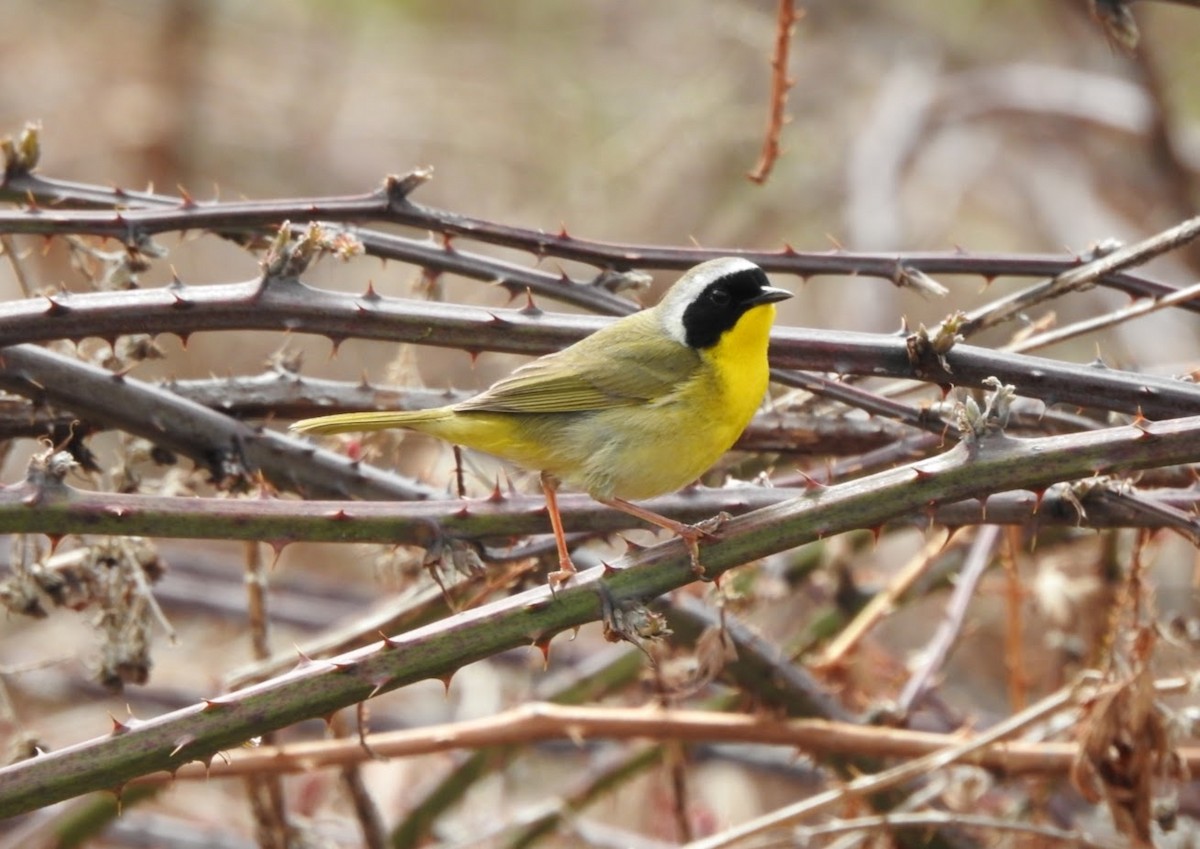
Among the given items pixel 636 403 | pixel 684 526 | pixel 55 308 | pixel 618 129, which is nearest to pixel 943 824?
pixel 684 526

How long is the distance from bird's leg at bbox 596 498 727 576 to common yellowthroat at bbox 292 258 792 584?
0.01 metres

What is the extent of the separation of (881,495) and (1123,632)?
1299 millimetres

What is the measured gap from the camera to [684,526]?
297cm

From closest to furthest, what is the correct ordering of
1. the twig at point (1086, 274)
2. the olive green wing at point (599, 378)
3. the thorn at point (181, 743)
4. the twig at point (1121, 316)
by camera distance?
the thorn at point (181, 743), the twig at point (1086, 274), the twig at point (1121, 316), the olive green wing at point (599, 378)

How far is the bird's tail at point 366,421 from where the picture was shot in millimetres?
3176

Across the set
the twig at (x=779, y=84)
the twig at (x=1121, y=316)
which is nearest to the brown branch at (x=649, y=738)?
the twig at (x=1121, y=316)

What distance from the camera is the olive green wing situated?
3.54 m

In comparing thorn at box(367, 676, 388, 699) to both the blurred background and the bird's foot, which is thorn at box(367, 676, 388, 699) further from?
the blurred background

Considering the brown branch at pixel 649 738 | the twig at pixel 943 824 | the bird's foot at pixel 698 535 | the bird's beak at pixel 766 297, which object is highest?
the bird's beak at pixel 766 297

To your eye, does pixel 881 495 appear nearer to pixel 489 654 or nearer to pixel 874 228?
pixel 489 654

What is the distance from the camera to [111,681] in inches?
131

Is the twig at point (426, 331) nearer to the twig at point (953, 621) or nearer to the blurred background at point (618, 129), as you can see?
the twig at point (953, 621)

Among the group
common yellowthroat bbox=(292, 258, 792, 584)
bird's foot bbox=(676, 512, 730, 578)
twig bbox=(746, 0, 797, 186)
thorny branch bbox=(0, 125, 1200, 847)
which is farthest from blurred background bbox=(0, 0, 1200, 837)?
bird's foot bbox=(676, 512, 730, 578)

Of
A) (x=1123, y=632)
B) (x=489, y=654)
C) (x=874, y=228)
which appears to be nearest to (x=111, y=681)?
(x=489, y=654)
